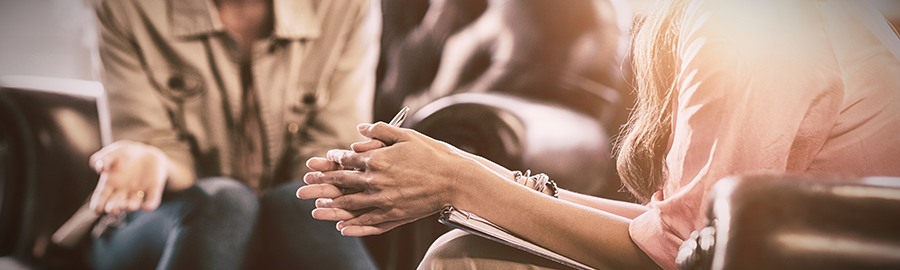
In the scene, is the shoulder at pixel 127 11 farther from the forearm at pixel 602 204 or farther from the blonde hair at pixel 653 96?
the blonde hair at pixel 653 96

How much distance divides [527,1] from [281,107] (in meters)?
0.60

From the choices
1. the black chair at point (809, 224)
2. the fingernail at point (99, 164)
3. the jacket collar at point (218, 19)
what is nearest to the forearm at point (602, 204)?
the black chair at point (809, 224)

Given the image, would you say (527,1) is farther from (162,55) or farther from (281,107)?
(162,55)

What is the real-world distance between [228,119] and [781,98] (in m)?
1.02

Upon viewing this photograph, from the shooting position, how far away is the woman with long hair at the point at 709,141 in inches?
17.2

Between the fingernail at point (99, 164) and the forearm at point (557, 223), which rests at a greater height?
the forearm at point (557, 223)

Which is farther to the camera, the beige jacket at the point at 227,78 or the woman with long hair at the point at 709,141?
the beige jacket at the point at 227,78

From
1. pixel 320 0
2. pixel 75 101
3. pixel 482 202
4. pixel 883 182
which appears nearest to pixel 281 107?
pixel 320 0

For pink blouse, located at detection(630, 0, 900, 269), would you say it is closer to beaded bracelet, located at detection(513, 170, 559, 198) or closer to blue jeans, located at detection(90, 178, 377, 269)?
beaded bracelet, located at detection(513, 170, 559, 198)

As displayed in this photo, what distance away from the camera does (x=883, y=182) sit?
0.29 m

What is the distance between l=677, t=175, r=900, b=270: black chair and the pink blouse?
0.15 meters

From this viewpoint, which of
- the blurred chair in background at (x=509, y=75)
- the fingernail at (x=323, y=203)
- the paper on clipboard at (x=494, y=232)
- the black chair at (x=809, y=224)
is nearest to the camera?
the black chair at (x=809, y=224)

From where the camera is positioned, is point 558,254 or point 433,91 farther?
point 433,91

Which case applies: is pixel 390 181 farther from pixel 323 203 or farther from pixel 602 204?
pixel 602 204
